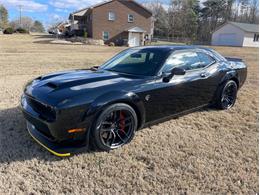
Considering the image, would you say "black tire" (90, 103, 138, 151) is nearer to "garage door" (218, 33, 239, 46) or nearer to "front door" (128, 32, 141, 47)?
"front door" (128, 32, 141, 47)

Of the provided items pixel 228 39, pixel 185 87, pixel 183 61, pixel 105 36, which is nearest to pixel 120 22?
pixel 105 36

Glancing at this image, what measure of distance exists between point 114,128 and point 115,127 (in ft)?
0.07

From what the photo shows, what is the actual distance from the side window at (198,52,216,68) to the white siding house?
4169 centimetres

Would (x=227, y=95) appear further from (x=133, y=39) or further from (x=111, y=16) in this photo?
(x=111, y=16)

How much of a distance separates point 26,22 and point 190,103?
126 meters

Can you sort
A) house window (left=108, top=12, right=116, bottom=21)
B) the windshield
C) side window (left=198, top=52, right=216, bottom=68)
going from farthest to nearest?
house window (left=108, top=12, right=116, bottom=21)
side window (left=198, top=52, right=216, bottom=68)
the windshield

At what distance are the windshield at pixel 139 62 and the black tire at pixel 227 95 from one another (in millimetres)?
1766

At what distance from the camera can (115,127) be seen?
3.35 metres

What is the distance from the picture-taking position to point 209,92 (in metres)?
4.64

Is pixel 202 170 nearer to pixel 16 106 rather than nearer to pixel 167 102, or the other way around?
pixel 167 102

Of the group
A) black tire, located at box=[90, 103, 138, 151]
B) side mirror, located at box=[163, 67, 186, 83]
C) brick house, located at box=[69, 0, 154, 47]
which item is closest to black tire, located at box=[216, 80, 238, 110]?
side mirror, located at box=[163, 67, 186, 83]

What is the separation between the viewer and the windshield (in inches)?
152

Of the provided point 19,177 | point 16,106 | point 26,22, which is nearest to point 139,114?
point 19,177

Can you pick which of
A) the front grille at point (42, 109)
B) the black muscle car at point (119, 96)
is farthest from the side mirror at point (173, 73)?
the front grille at point (42, 109)
